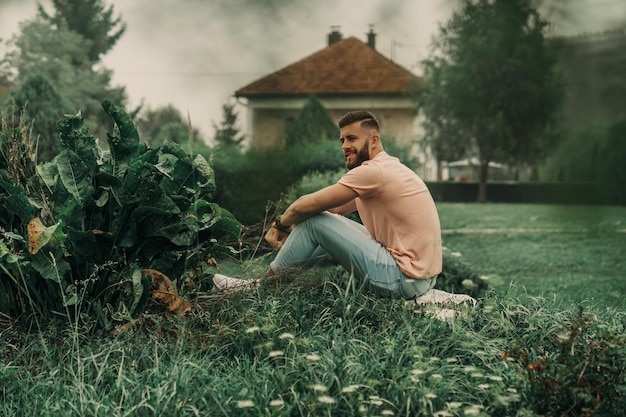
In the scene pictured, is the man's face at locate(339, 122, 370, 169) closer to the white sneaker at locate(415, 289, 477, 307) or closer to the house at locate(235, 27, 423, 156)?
the white sneaker at locate(415, 289, 477, 307)

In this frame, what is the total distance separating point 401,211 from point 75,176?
170cm

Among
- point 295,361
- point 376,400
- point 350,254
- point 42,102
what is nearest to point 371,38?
point 42,102

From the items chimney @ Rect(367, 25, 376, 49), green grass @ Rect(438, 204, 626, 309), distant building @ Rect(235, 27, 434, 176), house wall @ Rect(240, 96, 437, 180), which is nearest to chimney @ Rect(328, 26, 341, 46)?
distant building @ Rect(235, 27, 434, 176)

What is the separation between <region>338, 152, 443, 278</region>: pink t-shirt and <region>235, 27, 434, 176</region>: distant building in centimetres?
2115

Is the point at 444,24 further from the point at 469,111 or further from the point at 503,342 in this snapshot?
the point at 503,342

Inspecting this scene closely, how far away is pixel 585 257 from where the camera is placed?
404 inches

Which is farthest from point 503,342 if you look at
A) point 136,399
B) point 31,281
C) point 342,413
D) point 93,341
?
point 31,281

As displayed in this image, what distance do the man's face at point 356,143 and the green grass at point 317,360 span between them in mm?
680

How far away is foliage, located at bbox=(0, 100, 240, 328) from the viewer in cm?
393

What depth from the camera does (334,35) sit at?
32625mm

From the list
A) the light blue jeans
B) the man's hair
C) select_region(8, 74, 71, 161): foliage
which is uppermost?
select_region(8, 74, 71, 161): foliage

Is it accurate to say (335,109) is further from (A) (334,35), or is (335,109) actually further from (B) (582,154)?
(B) (582,154)

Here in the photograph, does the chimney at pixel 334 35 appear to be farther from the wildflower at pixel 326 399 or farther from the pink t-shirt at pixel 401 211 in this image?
the wildflower at pixel 326 399

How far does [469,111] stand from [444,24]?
11.9 ft
